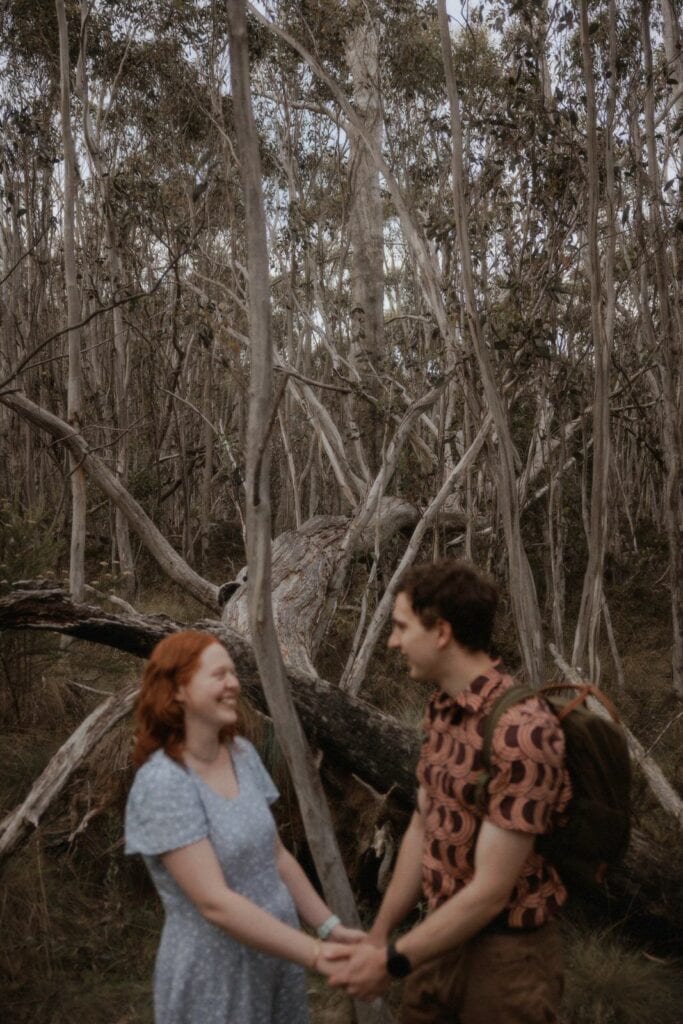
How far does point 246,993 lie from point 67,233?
7.15 m

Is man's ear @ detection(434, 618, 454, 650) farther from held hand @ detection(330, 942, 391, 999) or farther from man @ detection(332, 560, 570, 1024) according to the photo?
held hand @ detection(330, 942, 391, 999)

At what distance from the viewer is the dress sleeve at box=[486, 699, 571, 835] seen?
179 cm

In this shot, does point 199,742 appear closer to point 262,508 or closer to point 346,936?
point 346,936

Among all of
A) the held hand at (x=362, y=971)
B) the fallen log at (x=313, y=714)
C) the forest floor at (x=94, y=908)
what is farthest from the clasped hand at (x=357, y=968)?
the fallen log at (x=313, y=714)

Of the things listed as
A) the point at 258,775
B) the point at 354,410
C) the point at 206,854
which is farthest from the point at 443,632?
the point at 354,410

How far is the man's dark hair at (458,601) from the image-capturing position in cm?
199

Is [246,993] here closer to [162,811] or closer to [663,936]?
[162,811]

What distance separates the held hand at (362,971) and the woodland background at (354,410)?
1.16 metres

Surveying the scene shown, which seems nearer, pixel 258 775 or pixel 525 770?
pixel 525 770

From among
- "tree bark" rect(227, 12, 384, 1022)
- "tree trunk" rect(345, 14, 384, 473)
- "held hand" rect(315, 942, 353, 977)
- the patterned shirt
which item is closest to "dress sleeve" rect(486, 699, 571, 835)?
Result: the patterned shirt

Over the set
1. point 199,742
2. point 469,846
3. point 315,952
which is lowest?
point 315,952

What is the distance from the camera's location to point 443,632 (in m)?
2.00

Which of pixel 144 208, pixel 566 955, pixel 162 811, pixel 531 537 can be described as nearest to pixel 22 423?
pixel 144 208

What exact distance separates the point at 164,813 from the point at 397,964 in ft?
1.72
